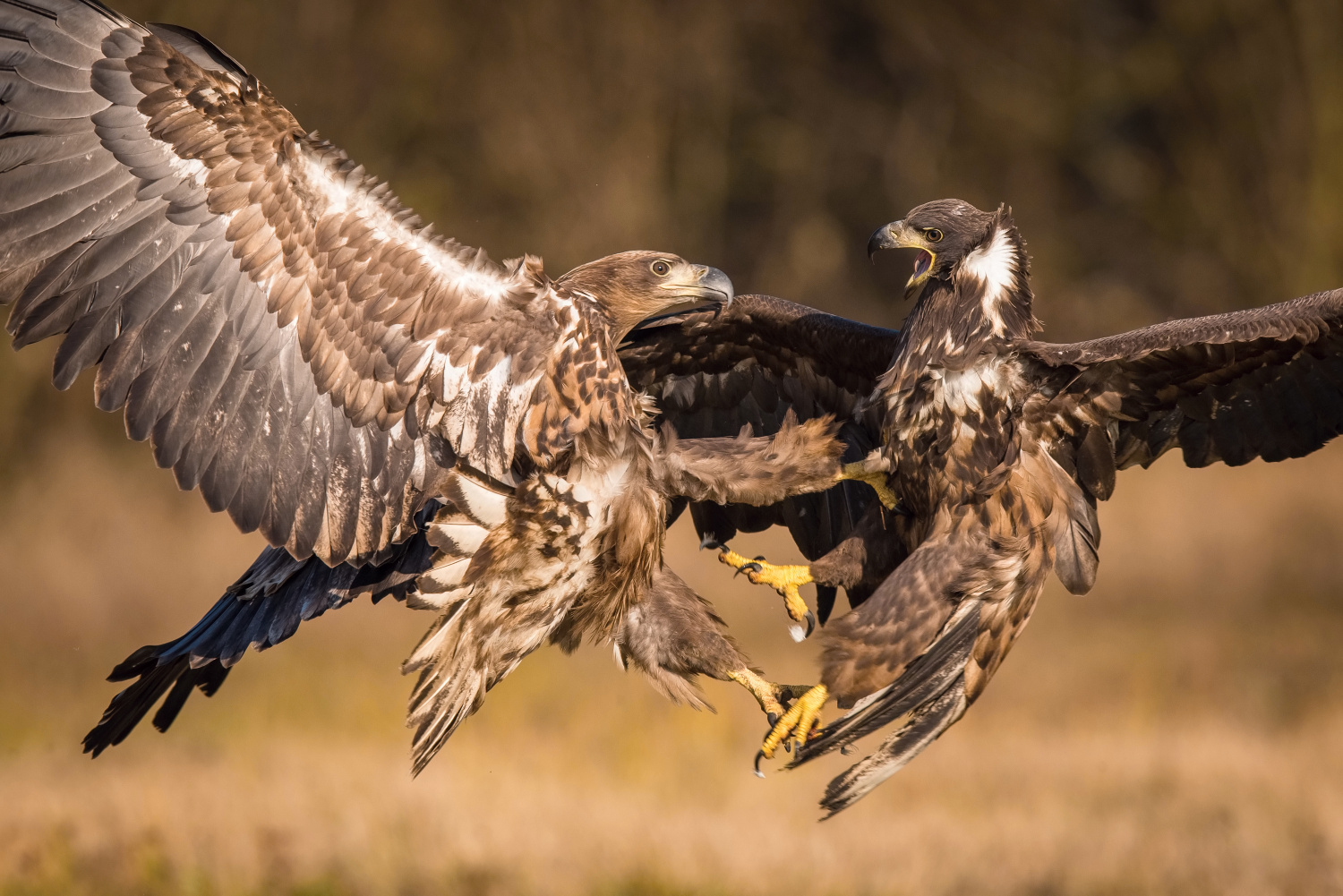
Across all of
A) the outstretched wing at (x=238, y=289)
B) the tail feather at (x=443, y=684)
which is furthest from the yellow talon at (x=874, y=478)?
the tail feather at (x=443, y=684)

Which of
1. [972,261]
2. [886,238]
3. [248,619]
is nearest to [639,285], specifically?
[886,238]

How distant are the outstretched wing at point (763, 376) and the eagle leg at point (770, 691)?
77 centimetres

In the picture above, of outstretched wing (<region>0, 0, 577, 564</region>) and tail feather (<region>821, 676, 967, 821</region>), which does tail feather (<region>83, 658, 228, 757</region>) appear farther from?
tail feather (<region>821, 676, 967, 821</region>)

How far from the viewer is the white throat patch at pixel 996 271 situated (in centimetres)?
443

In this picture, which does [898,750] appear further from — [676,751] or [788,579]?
[676,751]

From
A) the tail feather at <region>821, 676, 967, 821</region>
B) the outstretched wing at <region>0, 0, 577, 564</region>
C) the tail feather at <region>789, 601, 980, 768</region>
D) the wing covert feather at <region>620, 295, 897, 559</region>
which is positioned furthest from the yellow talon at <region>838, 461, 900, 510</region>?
the outstretched wing at <region>0, 0, 577, 564</region>

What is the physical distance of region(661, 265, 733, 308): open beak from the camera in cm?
467

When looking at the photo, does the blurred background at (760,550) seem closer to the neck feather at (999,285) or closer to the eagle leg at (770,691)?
the eagle leg at (770,691)

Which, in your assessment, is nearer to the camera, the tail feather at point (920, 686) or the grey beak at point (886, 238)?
the tail feather at point (920, 686)

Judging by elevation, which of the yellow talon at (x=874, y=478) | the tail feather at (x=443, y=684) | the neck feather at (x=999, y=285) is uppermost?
the neck feather at (x=999, y=285)

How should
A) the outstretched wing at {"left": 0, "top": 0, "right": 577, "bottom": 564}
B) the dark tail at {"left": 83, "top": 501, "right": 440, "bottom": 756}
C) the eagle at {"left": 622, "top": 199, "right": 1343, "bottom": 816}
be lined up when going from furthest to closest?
the dark tail at {"left": 83, "top": 501, "right": 440, "bottom": 756} < the eagle at {"left": 622, "top": 199, "right": 1343, "bottom": 816} < the outstretched wing at {"left": 0, "top": 0, "right": 577, "bottom": 564}

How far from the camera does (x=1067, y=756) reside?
30.3ft

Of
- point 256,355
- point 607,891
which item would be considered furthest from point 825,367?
point 607,891

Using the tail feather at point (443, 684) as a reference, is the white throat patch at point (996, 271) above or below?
above
